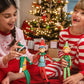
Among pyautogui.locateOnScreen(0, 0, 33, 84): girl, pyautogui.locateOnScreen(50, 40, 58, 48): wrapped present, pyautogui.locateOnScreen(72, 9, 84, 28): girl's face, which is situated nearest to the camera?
pyautogui.locateOnScreen(0, 0, 33, 84): girl

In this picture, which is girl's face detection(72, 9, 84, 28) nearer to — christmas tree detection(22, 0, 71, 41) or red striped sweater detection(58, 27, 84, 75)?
red striped sweater detection(58, 27, 84, 75)

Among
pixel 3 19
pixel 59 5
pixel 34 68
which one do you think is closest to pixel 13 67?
pixel 34 68

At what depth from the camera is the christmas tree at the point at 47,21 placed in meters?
2.23

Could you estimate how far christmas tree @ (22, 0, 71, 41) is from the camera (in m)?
2.23

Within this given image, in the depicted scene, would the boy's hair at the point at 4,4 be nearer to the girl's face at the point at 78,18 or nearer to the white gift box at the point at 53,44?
the girl's face at the point at 78,18

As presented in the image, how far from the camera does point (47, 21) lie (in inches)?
88.1

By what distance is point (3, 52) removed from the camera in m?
0.86

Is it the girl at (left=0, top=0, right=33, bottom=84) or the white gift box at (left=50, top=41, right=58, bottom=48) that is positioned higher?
the girl at (left=0, top=0, right=33, bottom=84)

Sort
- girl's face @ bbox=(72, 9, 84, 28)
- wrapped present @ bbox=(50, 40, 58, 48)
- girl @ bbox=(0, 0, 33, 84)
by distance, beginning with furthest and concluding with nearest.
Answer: wrapped present @ bbox=(50, 40, 58, 48) → girl's face @ bbox=(72, 9, 84, 28) → girl @ bbox=(0, 0, 33, 84)

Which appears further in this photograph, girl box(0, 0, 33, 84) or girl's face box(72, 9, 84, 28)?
girl's face box(72, 9, 84, 28)

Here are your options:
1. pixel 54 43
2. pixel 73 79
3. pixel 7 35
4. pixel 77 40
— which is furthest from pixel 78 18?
pixel 54 43

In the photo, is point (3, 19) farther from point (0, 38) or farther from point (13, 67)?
point (13, 67)

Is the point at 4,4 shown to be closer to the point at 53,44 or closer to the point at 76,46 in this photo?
the point at 76,46

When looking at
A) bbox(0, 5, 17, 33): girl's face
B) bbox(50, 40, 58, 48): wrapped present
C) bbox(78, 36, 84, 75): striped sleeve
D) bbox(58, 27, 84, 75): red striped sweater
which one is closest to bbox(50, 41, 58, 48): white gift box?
bbox(50, 40, 58, 48): wrapped present
